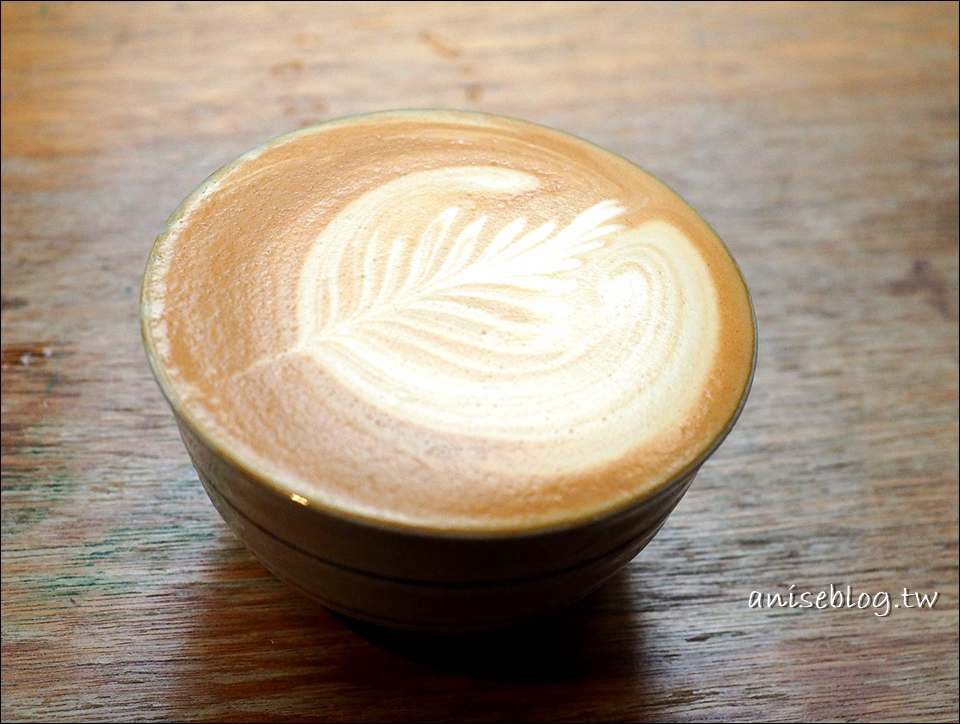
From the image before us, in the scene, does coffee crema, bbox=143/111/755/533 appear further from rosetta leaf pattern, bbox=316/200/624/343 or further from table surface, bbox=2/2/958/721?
table surface, bbox=2/2/958/721

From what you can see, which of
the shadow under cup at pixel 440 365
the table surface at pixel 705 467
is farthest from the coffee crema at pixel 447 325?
the table surface at pixel 705 467

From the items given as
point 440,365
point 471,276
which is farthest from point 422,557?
point 471,276

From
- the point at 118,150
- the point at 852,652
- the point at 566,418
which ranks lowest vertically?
the point at 852,652

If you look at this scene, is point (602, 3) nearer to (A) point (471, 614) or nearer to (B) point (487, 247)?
(B) point (487, 247)

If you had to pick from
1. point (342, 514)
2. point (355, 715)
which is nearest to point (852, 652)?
point (355, 715)

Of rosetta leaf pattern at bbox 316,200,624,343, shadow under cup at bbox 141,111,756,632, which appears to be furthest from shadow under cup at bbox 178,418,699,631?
rosetta leaf pattern at bbox 316,200,624,343

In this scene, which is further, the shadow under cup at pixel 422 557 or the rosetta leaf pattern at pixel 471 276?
the rosetta leaf pattern at pixel 471 276

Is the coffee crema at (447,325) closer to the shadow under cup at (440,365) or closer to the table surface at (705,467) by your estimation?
the shadow under cup at (440,365)
